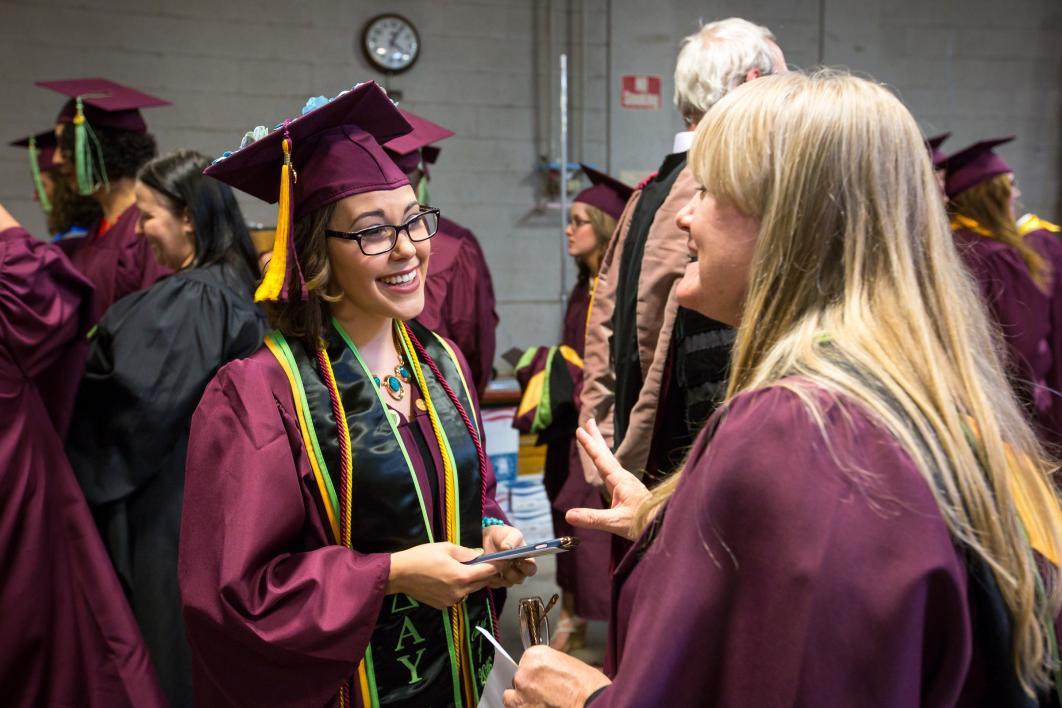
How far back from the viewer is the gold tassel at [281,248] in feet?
4.41

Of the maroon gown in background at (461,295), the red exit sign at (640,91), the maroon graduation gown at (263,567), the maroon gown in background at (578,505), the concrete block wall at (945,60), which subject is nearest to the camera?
the maroon graduation gown at (263,567)

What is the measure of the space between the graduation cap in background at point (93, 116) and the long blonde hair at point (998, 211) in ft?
10.7

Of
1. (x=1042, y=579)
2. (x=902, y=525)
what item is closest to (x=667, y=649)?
(x=902, y=525)

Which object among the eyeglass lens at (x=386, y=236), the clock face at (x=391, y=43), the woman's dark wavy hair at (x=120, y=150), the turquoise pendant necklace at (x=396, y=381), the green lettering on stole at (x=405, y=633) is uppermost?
the clock face at (x=391, y=43)

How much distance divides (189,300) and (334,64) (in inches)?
134

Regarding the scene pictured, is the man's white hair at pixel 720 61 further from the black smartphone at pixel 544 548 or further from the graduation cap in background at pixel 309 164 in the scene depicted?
the black smartphone at pixel 544 548

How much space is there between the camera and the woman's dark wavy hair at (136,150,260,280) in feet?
8.05

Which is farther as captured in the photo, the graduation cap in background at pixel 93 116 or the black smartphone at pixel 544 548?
the graduation cap in background at pixel 93 116

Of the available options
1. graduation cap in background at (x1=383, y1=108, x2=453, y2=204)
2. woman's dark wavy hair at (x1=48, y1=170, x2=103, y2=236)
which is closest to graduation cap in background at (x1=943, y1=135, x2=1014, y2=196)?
graduation cap in background at (x1=383, y1=108, x2=453, y2=204)

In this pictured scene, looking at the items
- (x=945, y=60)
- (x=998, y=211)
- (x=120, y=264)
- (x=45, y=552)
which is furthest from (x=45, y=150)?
(x=945, y=60)

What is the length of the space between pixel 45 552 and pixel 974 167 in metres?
3.68

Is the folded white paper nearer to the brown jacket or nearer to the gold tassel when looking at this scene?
the gold tassel

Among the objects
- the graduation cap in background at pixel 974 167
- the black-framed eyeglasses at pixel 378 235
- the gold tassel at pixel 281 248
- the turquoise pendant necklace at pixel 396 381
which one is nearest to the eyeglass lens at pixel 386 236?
the black-framed eyeglasses at pixel 378 235

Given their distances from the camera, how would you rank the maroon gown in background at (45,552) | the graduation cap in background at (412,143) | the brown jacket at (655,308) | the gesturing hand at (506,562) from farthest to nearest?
1. the graduation cap in background at (412,143)
2. the maroon gown in background at (45,552)
3. the brown jacket at (655,308)
4. the gesturing hand at (506,562)
